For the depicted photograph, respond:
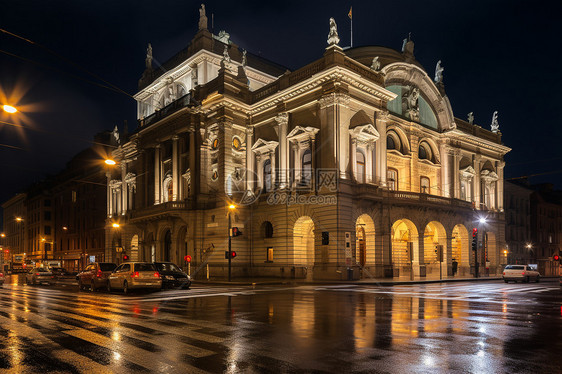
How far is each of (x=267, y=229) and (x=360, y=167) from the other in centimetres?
950

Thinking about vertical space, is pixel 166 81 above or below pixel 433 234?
above

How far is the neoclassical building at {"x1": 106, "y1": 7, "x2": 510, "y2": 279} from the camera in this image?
3506cm

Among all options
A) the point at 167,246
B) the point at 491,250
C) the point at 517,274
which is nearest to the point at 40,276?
the point at 167,246

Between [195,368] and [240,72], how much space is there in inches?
1531

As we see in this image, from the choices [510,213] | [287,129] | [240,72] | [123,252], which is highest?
[240,72]

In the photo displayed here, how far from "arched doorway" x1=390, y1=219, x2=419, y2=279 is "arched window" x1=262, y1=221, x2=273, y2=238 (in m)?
10.7

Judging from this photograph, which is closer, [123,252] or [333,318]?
[333,318]

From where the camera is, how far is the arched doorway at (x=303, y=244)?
120 feet

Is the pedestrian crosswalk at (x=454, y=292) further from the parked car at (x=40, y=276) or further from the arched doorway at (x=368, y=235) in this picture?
the parked car at (x=40, y=276)

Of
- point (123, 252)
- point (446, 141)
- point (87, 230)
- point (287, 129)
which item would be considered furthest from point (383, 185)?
point (87, 230)

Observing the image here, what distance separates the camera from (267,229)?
40156mm

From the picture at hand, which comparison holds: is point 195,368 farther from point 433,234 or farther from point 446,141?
point 446,141

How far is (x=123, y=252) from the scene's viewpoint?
172ft

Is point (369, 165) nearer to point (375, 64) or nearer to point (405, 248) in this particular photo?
point (375, 64)
